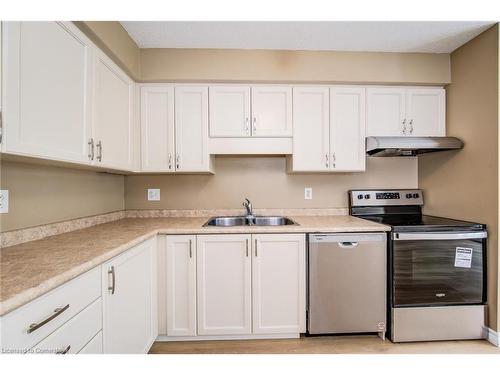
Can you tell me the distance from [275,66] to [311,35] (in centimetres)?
37

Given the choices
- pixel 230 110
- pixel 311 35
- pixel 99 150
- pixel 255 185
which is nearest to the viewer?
pixel 99 150

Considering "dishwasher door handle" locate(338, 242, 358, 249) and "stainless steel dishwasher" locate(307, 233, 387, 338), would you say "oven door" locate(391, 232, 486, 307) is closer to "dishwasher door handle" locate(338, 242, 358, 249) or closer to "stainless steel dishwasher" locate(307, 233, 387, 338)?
"stainless steel dishwasher" locate(307, 233, 387, 338)

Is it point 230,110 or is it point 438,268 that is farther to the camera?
point 230,110

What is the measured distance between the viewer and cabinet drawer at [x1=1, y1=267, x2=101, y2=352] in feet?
2.37

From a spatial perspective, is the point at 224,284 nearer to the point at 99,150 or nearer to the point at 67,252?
the point at 67,252

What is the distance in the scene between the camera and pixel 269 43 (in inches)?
84.0

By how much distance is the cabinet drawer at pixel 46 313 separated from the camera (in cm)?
72

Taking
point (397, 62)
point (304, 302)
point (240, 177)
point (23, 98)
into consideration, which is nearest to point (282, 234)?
point (304, 302)

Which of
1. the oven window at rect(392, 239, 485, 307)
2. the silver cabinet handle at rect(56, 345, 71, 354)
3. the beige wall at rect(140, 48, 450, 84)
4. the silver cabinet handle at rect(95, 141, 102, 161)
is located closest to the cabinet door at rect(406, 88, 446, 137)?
the beige wall at rect(140, 48, 450, 84)

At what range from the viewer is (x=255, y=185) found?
103 inches

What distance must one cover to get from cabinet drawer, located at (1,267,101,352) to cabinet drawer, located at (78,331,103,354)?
0.55ft

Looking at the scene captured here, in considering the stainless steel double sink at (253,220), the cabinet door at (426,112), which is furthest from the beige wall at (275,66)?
the stainless steel double sink at (253,220)

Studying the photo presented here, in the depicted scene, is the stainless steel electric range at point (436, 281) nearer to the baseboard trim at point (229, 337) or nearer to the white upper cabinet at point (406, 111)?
the baseboard trim at point (229, 337)

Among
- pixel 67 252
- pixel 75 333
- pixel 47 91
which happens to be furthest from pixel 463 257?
pixel 47 91
